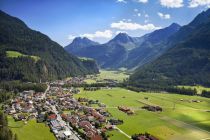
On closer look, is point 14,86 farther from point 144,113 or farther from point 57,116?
point 144,113

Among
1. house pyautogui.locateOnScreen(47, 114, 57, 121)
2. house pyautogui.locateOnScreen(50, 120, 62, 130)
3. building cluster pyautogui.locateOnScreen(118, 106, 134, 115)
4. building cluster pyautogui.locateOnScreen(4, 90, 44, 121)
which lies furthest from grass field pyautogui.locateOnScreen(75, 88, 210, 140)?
building cluster pyautogui.locateOnScreen(4, 90, 44, 121)

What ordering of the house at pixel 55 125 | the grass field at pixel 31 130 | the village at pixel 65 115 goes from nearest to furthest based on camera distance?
the grass field at pixel 31 130 → the village at pixel 65 115 → the house at pixel 55 125

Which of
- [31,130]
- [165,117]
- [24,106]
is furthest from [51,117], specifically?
[165,117]

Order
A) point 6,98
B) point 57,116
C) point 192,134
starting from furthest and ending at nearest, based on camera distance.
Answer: point 6,98
point 57,116
point 192,134

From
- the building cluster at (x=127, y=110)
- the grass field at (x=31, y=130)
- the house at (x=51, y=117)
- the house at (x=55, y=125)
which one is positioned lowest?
the grass field at (x=31, y=130)

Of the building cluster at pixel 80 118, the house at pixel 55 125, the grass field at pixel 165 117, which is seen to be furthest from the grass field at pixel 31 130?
the grass field at pixel 165 117

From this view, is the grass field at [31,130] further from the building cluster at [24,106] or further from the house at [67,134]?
the building cluster at [24,106]

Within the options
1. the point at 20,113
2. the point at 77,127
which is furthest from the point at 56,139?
the point at 20,113
